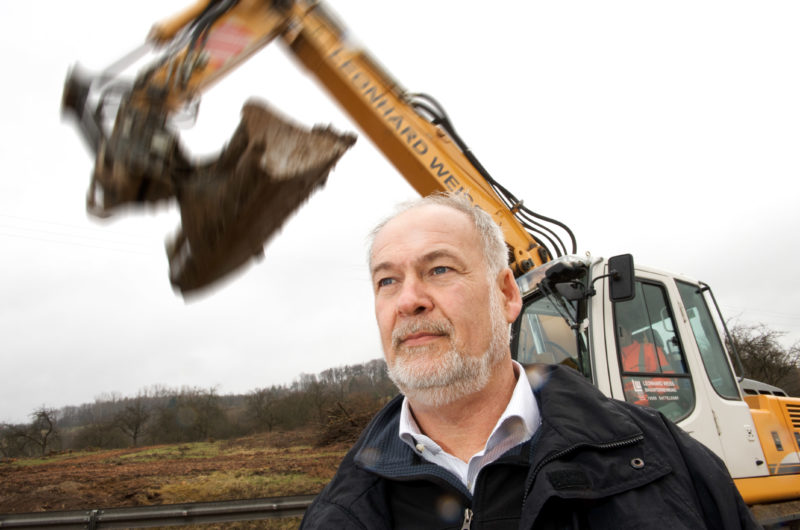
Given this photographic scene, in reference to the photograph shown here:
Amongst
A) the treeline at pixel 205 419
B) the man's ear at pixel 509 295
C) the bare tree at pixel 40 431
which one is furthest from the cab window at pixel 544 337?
the bare tree at pixel 40 431

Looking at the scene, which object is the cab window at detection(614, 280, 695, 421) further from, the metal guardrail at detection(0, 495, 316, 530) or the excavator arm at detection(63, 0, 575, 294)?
the metal guardrail at detection(0, 495, 316, 530)

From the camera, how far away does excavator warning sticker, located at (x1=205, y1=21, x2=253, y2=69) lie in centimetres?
315

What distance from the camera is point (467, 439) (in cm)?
167

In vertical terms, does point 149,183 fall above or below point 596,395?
above

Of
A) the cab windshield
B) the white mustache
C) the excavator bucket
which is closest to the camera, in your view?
the white mustache

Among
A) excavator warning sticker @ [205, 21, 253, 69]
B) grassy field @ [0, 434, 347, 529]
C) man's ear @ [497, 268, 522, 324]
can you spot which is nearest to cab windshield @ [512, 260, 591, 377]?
man's ear @ [497, 268, 522, 324]

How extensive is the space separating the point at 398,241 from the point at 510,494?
958 millimetres

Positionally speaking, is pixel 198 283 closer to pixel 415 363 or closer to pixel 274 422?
pixel 415 363

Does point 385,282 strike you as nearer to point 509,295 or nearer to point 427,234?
point 427,234

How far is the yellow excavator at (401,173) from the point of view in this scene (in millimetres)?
2131

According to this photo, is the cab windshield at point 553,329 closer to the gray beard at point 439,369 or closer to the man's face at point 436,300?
the man's face at point 436,300

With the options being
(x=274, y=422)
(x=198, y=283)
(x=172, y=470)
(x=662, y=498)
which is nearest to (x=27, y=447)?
(x=274, y=422)

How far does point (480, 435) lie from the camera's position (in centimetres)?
166

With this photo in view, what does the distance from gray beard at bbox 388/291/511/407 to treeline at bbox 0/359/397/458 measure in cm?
2060
